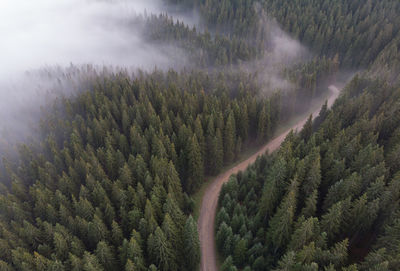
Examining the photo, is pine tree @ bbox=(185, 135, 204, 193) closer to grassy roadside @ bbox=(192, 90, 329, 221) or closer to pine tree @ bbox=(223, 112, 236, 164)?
grassy roadside @ bbox=(192, 90, 329, 221)

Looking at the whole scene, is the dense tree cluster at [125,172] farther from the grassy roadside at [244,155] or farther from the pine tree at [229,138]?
the grassy roadside at [244,155]

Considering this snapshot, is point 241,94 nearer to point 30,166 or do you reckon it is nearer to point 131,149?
point 131,149

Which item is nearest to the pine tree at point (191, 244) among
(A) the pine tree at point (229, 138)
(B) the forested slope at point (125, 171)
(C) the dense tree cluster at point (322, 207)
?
(B) the forested slope at point (125, 171)

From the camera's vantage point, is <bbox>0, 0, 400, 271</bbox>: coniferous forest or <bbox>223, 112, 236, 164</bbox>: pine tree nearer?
<bbox>0, 0, 400, 271</bbox>: coniferous forest

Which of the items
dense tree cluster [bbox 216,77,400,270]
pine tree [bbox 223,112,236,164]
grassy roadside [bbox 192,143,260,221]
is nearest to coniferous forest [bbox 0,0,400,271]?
dense tree cluster [bbox 216,77,400,270]

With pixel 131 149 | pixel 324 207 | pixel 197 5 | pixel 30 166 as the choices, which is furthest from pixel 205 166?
pixel 197 5

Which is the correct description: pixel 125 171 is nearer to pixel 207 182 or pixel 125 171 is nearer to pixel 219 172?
pixel 207 182

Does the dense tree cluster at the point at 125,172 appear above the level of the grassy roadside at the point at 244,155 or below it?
above
